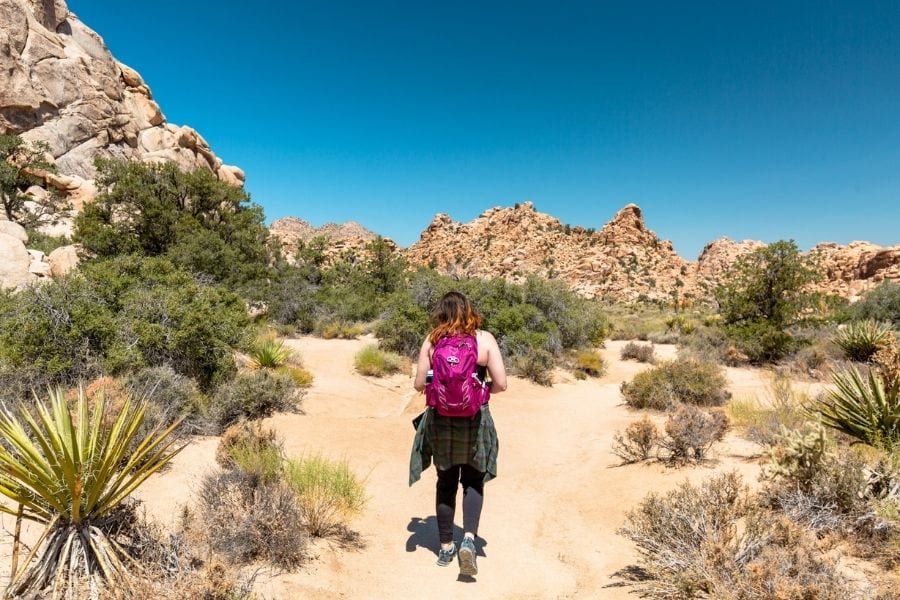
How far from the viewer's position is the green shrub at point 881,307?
16641 millimetres

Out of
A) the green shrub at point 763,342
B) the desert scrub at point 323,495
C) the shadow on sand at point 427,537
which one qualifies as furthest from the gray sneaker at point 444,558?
the green shrub at point 763,342

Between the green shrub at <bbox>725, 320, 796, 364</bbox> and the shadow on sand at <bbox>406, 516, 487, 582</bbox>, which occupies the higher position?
the green shrub at <bbox>725, 320, 796, 364</bbox>

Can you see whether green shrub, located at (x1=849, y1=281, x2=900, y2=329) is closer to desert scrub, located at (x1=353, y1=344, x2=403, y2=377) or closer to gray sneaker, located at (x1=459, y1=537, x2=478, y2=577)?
desert scrub, located at (x1=353, y1=344, x2=403, y2=377)

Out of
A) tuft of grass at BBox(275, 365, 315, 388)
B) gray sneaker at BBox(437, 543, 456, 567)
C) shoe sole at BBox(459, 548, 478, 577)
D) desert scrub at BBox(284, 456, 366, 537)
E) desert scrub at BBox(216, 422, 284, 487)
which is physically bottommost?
gray sneaker at BBox(437, 543, 456, 567)

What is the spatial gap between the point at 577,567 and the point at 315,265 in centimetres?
2223

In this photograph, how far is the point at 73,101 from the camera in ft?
120

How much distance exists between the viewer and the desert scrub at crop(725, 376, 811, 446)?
570 centimetres

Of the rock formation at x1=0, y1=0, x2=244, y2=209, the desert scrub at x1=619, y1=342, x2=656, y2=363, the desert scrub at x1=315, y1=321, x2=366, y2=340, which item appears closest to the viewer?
the desert scrub at x1=619, y1=342, x2=656, y2=363

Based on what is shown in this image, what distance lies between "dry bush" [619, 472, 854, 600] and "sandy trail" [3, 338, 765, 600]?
1.23ft

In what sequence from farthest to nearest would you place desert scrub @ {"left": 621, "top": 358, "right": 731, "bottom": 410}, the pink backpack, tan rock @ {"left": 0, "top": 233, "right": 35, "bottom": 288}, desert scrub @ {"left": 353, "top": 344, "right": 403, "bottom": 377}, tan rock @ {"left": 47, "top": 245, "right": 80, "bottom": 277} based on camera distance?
tan rock @ {"left": 47, "top": 245, "right": 80, "bottom": 277}, tan rock @ {"left": 0, "top": 233, "right": 35, "bottom": 288}, desert scrub @ {"left": 353, "top": 344, "right": 403, "bottom": 377}, desert scrub @ {"left": 621, "top": 358, "right": 731, "bottom": 410}, the pink backpack

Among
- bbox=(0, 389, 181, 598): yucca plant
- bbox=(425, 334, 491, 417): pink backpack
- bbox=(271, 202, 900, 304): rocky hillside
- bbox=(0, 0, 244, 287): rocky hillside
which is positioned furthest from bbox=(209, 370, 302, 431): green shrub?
bbox=(271, 202, 900, 304): rocky hillside

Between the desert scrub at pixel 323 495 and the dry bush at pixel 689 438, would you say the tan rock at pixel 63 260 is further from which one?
the dry bush at pixel 689 438

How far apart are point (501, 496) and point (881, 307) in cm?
1939

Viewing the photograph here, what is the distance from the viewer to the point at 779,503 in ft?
12.2
